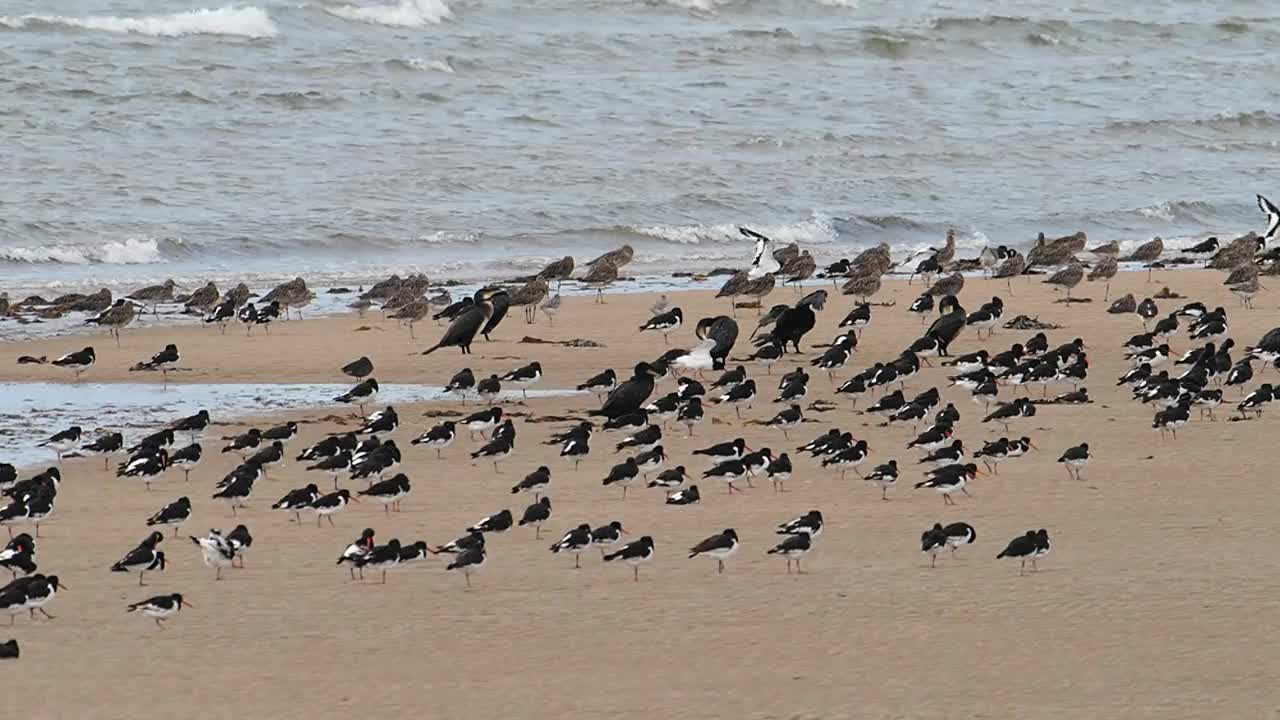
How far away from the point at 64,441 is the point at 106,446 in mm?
594

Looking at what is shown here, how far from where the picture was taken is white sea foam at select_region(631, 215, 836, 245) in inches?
1442

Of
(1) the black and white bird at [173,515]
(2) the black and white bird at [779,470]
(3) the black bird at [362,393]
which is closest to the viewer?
(1) the black and white bird at [173,515]

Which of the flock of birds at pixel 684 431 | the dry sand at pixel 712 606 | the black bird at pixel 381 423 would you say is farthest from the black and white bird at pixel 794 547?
the black bird at pixel 381 423

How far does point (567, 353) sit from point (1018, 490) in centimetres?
837

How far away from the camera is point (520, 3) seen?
62344 millimetres

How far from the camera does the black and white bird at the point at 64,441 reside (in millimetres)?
17812

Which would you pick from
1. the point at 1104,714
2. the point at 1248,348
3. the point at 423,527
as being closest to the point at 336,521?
the point at 423,527

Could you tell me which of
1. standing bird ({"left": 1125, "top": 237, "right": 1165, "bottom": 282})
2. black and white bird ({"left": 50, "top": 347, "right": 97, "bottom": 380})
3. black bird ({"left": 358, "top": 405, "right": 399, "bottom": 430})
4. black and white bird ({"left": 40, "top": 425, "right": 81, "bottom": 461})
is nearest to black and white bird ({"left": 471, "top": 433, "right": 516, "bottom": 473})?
A: black bird ({"left": 358, "top": 405, "right": 399, "bottom": 430})

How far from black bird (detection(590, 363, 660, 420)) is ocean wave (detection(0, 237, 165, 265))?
15.0 metres

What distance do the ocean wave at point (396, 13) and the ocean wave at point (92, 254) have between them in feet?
88.5

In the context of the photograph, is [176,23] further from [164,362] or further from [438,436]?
[438,436]

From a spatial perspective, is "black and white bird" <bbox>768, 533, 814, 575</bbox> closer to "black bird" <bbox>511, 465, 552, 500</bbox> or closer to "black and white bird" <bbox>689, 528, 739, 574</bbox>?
"black and white bird" <bbox>689, 528, 739, 574</bbox>

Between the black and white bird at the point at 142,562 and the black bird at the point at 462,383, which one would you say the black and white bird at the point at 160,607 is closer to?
the black and white bird at the point at 142,562

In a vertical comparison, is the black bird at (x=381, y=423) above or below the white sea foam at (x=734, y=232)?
below
